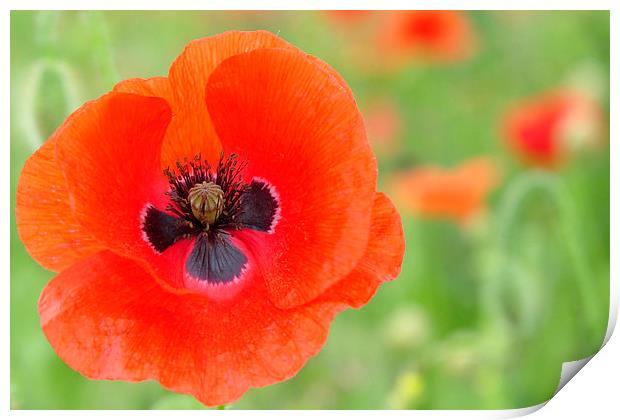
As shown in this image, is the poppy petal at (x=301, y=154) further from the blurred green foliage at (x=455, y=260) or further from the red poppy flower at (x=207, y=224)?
the blurred green foliage at (x=455, y=260)

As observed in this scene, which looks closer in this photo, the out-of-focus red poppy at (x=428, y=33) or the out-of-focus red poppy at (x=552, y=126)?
the out-of-focus red poppy at (x=552, y=126)

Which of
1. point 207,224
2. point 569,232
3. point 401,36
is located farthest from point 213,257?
point 401,36

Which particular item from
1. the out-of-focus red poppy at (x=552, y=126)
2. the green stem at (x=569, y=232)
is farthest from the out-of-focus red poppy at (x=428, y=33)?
the green stem at (x=569, y=232)

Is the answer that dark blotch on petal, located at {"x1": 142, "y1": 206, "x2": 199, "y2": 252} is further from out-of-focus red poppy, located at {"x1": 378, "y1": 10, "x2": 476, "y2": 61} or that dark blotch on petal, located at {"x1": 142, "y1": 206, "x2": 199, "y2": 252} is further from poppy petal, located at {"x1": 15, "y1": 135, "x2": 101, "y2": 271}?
out-of-focus red poppy, located at {"x1": 378, "y1": 10, "x2": 476, "y2": 61}

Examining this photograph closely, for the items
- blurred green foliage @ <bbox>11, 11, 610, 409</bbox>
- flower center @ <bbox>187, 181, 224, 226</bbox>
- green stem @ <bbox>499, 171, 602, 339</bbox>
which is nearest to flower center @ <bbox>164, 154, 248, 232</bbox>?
flower center @ <bbox>187, 181, 224, 226</bbox>

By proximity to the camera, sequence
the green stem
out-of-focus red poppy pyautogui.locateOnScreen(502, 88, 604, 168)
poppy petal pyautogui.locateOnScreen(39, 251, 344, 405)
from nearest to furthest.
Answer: poppy petal pyautogui.locateOnScreen(39, 251, 344, 405) → the green stem → out-of-focus red poppy pyautogui.locateOnScreen(502, 88, 604, 168)
